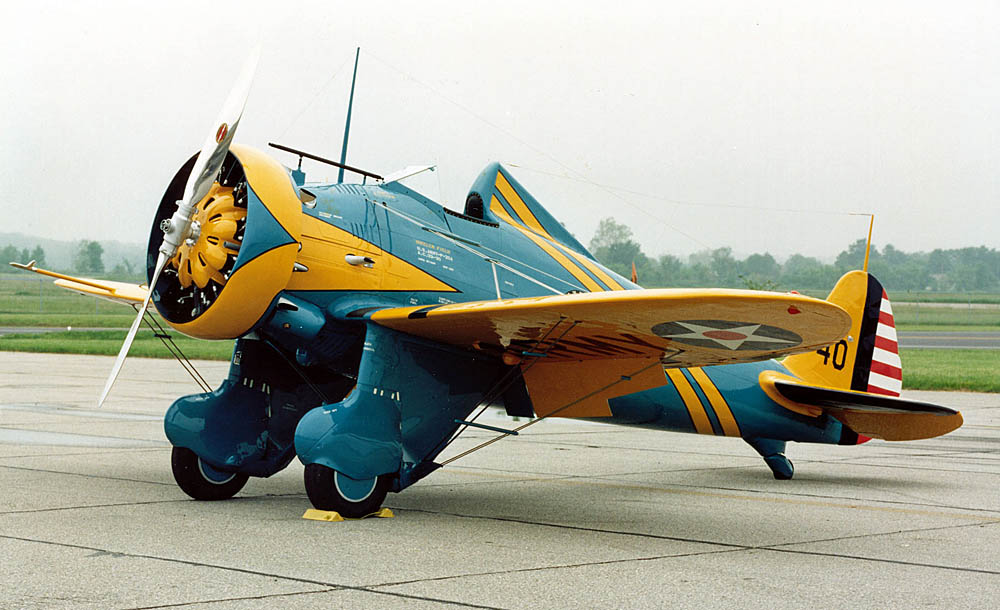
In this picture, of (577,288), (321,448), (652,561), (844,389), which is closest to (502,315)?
(321,448)

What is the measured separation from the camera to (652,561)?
5.56 meters

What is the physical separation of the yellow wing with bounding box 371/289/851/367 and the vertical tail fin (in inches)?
117

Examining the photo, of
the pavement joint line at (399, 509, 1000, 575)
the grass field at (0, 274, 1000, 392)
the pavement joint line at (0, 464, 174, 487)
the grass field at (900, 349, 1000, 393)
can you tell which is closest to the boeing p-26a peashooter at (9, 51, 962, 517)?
the pavement joint line at (399, 509, 1000, 575)

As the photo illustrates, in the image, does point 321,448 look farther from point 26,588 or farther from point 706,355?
point 706,355

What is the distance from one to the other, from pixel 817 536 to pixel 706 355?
1.48 metres

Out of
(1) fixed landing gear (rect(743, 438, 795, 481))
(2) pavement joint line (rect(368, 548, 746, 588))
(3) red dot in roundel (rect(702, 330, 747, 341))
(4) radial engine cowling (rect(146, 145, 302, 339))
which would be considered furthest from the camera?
(1) fixed landing gear (rect(743, 438, 795, 481))

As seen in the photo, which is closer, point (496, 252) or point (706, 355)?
point (706, 355)

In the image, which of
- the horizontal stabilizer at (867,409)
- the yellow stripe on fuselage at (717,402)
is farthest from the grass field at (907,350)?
the horizontal stabilizer at (867,409)

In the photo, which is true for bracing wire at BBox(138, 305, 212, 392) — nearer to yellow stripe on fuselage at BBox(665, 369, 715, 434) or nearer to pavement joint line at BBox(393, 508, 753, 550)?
pavement joint line at BBox(393, 508, 753, 550)

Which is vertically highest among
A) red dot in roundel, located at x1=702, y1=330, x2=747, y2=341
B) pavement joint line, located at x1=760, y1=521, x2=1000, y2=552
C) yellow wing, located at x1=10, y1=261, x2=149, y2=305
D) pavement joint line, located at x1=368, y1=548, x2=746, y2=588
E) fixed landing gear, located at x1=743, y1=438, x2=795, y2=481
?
red dot in roundel, located at x1=702, y1=330, x2=747, y2=341

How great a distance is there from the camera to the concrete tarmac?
4.63 metres

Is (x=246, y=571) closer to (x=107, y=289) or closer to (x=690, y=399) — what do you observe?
(x=690, y=399)

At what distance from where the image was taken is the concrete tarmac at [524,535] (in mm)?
4629

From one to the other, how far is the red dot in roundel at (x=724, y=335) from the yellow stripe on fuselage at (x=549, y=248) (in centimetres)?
252
